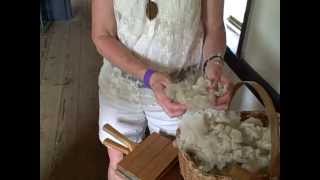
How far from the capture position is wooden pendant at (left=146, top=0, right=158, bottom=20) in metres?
1.08

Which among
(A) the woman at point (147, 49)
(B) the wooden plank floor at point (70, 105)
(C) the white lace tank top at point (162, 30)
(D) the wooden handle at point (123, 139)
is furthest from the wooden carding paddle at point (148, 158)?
(B) the wooden plank floor at point (70, 105)

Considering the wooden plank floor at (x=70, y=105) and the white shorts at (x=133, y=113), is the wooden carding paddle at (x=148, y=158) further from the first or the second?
the wooden plank floor at (x=70, y=105)

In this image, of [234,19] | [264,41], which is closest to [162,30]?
[264,41]

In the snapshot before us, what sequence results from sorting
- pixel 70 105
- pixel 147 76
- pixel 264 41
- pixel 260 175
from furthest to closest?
1. pixel 70 105
2. pixel 264 41
3. pixel 147 76
4. pixel 260 175

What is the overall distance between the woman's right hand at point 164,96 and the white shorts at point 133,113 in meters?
0.13

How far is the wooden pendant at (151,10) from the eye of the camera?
108 centimetres

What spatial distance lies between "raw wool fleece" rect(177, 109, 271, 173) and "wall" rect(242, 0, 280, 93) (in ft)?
2.11

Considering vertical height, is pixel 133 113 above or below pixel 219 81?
below

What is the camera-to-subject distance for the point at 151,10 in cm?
109

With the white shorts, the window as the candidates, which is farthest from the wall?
the white shorts

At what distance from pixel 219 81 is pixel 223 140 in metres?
0.22

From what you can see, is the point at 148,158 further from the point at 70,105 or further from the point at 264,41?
the point at 70,105

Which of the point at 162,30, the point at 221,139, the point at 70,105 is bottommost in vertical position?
the point at 70,105
